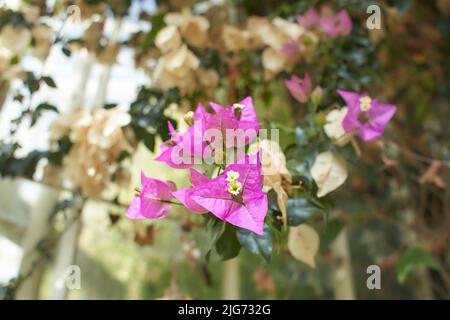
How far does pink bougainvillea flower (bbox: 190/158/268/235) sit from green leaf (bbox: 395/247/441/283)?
645 mm

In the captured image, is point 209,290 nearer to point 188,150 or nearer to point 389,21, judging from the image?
point 188,150

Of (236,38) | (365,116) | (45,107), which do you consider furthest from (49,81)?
(365,116)

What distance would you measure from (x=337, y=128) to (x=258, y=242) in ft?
0.87

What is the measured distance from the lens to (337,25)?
958 mm

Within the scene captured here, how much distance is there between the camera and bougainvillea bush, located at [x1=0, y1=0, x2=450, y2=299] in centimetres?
58

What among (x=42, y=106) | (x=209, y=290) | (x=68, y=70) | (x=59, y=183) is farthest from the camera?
(x=68, y=70)

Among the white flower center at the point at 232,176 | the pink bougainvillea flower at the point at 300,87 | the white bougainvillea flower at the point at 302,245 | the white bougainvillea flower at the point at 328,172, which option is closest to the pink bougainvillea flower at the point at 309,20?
the pink bougainvillea flower at the point at 300,87

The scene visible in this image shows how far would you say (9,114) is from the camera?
42.3 inches

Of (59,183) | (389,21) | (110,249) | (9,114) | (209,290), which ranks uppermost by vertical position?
(389,21)

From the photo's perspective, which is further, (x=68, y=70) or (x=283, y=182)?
(x=68, y=70)

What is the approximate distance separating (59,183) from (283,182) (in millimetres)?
633

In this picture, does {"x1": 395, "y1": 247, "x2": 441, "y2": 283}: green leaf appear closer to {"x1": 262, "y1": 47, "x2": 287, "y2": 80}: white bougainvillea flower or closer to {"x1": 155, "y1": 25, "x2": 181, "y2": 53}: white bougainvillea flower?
{"x1": 262, "y1": 47, "x2": 287, "y2": 80}: white bougainvillea flower

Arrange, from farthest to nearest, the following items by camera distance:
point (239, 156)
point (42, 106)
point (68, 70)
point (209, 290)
A: point (68, 70) < point (209, 290) < point (42, 106) < point (239, 156)
